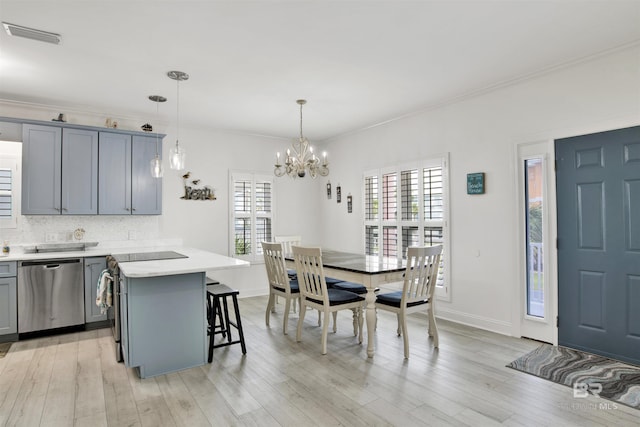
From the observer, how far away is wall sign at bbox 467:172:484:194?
4.14 metres

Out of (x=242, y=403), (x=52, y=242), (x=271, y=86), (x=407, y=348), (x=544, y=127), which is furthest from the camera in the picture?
(x=52, y=242)

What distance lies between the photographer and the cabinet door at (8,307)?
3.83 m

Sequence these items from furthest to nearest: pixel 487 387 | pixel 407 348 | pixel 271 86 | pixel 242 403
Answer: pixel 271 86 → pixel 407 348 → pixel 487 387 → pixel 242 403

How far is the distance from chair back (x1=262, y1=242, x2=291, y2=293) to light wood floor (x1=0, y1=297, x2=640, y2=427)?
2.06 feet

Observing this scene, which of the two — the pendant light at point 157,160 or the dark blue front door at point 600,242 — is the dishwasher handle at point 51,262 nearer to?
the pendant light at point 157,160

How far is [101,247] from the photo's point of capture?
4.80 metres

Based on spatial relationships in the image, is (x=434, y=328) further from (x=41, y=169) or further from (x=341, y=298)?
(x=41, y=169)

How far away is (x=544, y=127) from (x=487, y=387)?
2.52m

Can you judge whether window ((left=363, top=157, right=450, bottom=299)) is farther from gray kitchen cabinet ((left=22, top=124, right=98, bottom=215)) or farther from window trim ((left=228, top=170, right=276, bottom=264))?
gray kitchen cabinet ((left=22, top=124, right=98, bottom=215))

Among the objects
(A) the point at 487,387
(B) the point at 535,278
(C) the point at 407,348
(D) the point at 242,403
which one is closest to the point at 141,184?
(D) the point at 242,403

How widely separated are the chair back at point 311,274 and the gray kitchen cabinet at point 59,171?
2.82m

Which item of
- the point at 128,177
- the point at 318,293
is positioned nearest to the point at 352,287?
the point at 318,293

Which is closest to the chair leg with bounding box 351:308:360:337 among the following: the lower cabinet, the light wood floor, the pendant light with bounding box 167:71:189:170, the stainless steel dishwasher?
the light wood floor

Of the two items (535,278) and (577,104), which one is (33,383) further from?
(577,104)
